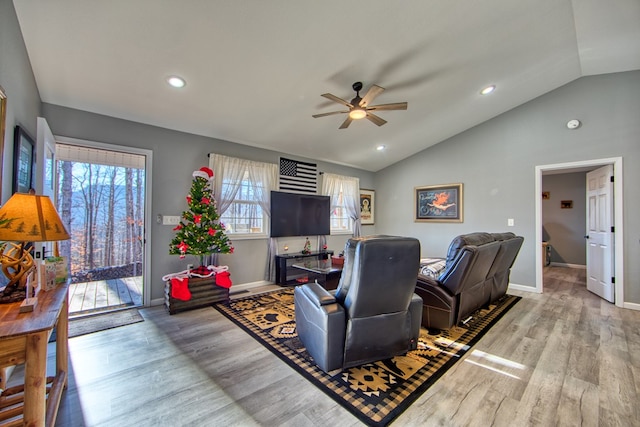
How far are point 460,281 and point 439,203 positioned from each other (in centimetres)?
343

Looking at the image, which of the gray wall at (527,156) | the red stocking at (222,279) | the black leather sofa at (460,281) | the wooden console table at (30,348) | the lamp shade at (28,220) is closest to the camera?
the wooden console table at (30,348)

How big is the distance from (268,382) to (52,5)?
10.9 feet

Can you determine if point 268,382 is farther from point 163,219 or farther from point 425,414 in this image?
point 163,219

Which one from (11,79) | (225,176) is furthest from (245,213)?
(11,79)

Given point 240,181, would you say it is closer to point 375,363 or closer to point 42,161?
point 42,161

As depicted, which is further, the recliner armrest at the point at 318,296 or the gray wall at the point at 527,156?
the gray wall at the point at 527,156

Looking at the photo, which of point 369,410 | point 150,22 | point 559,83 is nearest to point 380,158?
point 559,83

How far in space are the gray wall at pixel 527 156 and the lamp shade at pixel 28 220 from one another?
237 inches

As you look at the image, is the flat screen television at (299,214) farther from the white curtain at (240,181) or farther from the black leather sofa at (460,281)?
the black leather sofa at (460,281)

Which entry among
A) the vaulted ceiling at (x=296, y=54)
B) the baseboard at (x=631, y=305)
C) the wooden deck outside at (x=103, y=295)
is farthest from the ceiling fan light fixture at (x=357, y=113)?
the baseboard at (x=631, y=305)

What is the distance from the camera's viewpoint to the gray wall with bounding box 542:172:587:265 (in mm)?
6652

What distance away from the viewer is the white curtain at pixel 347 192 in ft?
19.0

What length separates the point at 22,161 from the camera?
2146 mm

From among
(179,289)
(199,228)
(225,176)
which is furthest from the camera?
(225,176)
